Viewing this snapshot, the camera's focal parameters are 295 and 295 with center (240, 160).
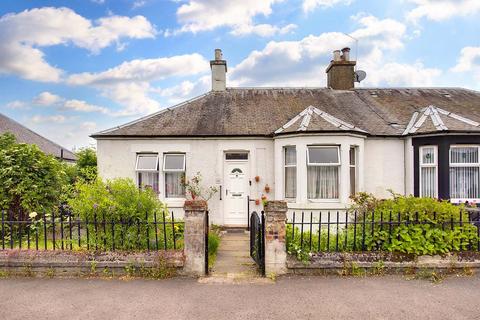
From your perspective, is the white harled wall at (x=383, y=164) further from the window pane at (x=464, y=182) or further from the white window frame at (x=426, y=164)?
the window pane at (x=464, y=182)

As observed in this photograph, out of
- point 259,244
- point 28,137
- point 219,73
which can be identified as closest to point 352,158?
point 259,244

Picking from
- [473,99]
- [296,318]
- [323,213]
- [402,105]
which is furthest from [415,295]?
[473,99]

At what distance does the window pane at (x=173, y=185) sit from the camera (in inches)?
404

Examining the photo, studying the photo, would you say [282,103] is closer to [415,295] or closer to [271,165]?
[271,165]

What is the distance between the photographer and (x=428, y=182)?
30.8 ft

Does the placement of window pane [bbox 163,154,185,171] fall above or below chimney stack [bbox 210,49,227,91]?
below

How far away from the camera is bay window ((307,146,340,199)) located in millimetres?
9219

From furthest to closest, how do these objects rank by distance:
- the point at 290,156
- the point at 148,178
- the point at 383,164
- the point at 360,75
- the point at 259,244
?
the point at 360,75
the point at 148,178
the point at 383,164
the point at 290,156
the point at 259,244

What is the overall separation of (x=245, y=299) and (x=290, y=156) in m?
6.07

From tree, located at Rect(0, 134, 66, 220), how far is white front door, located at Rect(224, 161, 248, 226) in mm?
5097

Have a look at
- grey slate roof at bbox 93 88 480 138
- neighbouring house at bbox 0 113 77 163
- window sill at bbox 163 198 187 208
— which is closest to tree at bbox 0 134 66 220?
grey slate roof at bbox 93 88 480 138

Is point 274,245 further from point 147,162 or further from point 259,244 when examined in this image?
point 147,162

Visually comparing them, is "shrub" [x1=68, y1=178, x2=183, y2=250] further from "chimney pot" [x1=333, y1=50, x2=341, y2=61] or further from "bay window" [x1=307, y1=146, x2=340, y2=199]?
"chimney pot" [x1=333, y1=50, x2=341, y2=61]

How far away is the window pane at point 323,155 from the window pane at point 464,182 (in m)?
3.60
